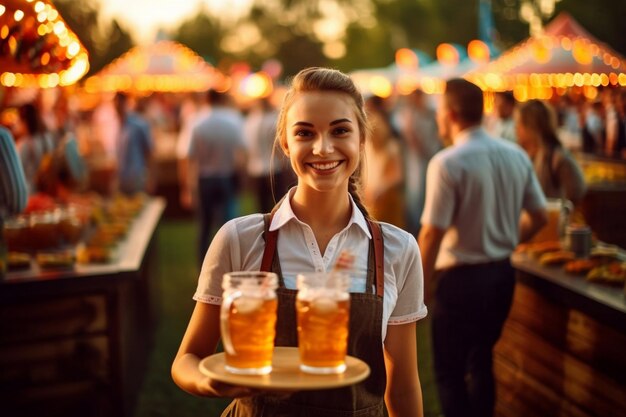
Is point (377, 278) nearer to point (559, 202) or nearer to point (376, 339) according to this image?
point (376, 339)

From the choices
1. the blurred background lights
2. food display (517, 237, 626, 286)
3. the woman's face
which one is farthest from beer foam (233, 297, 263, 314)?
the blurred background lights

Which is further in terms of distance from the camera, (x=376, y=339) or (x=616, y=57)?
(x=616, y=57)

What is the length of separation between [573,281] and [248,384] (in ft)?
9.69

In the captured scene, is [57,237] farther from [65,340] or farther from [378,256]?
[378,256]

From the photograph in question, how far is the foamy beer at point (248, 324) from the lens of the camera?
1912 mm

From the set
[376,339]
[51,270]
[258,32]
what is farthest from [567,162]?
[258,32]

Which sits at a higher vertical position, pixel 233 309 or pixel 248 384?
pixel 233 309

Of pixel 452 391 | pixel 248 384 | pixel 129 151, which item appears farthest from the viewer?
pixel 129 151

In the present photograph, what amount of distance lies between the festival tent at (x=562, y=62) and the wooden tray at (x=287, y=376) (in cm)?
386

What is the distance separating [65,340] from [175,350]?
216cm

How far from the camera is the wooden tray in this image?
6.01 feet

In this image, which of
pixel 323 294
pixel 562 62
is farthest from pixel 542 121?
pixel 323 294

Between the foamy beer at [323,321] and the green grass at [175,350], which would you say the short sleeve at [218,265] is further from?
the green grass at [175,350]

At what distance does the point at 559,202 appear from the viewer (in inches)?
215
